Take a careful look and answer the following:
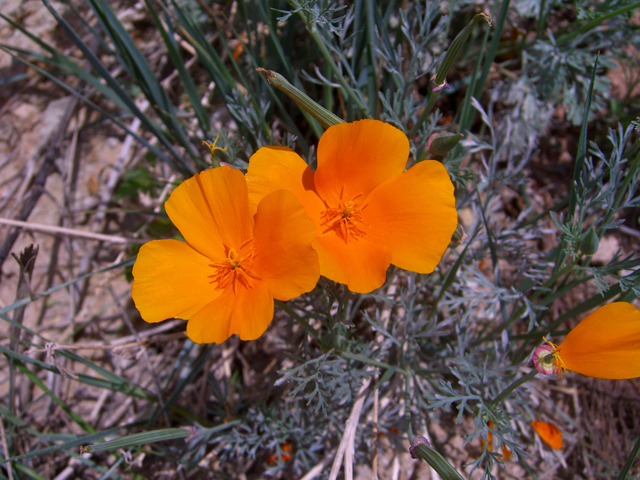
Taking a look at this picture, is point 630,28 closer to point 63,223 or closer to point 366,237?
point 366,237

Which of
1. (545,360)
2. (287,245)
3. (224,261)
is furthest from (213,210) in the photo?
(545,360)

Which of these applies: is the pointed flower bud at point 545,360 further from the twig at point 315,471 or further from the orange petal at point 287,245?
the twig at point 315,471

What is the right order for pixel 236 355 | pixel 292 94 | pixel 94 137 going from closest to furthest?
pixel 292 94 → pixel 236 355 → pixel 94 137

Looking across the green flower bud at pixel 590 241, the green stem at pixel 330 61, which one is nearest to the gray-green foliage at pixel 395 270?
the green stem at pixel 330 61

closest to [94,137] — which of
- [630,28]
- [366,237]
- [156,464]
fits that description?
[156,464]

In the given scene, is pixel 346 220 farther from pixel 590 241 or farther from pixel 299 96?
pixel 590 241

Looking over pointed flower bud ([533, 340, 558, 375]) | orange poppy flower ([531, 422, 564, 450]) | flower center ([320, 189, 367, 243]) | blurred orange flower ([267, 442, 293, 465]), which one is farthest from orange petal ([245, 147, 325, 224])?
orange poppy flower ([531, 422, 564, 450])
